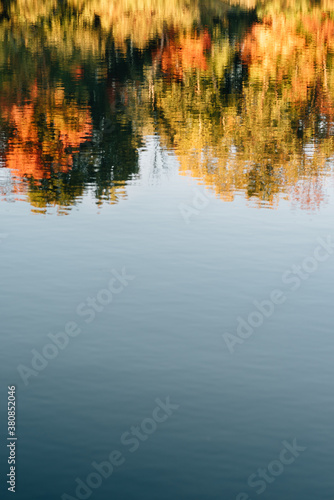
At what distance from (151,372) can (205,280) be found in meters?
6.34

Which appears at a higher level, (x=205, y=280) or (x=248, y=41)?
(x=205, y=280)

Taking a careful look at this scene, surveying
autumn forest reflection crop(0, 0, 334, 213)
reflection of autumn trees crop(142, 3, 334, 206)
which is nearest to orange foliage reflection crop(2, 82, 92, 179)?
autumn forest reflection crop(0, 0, 334, 213)

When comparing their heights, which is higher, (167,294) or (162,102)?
(167,294)

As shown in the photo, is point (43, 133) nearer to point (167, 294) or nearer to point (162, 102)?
point (162, 102)

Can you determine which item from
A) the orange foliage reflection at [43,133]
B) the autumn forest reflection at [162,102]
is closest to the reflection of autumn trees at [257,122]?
the autumn forest reflection at [162,102]

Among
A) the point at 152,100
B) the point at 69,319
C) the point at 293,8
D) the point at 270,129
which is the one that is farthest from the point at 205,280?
the point at 293,8

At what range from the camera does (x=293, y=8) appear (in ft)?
426

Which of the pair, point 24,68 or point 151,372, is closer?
point 151,372

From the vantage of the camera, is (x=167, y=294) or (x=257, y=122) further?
(x=257, y=122)

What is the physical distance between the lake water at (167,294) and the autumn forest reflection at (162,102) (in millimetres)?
231

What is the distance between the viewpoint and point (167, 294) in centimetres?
2520

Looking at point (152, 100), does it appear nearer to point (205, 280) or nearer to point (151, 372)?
point (205, 280)

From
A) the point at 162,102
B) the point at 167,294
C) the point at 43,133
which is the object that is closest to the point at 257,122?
the point at 162,102

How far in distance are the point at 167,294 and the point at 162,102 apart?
112 ft
